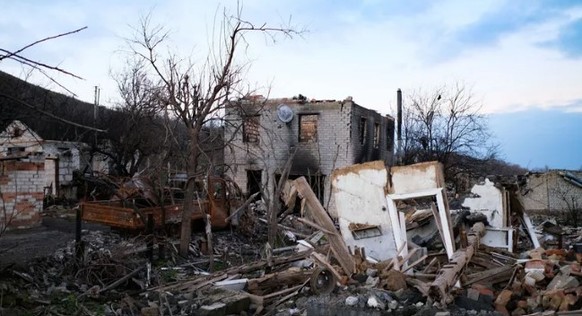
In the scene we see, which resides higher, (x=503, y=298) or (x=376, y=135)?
(x=376, y=135)


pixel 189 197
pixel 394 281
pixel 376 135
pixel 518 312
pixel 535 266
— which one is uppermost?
pixel 376 135

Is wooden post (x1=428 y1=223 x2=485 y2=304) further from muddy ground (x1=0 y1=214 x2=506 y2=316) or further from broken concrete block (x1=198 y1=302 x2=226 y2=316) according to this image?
broken concrete block (x1=198 y1=302 x2=226 y2=316)

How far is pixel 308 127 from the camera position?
24.3 metres

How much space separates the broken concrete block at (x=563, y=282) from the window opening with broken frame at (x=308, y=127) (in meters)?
16.8

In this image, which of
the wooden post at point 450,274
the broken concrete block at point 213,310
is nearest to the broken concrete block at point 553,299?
the wooden post at point 450,274

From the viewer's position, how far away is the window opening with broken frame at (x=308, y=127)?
24.1 m

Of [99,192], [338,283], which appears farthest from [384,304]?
[99,192]

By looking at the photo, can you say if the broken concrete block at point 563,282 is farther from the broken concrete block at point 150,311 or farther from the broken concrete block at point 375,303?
the broken concrete block at point 150,311

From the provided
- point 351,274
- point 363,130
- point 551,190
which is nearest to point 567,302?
point 351,274

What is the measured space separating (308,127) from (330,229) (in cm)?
1524

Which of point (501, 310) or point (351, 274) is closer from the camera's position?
point (501, 310)

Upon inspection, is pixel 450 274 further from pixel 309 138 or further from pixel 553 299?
pixel 309 138

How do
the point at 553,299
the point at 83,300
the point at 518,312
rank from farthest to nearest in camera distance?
the point at 83,300 < the point at 518,312 < the point at 553,299

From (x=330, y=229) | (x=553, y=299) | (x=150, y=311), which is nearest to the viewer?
(x=553, y=299)
